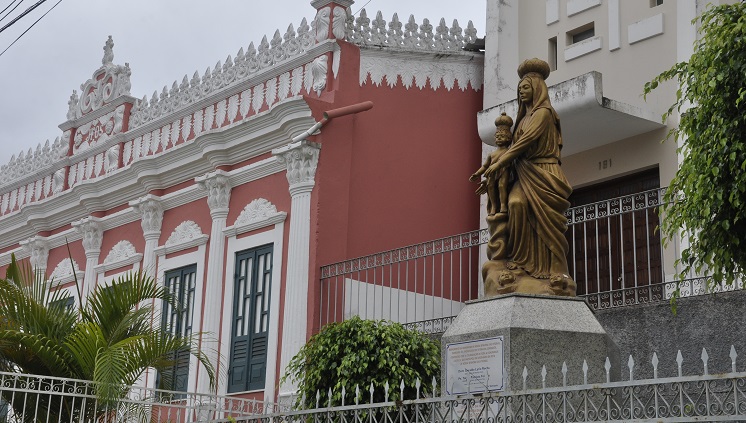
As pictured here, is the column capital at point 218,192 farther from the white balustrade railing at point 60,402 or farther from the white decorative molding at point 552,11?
the white balustrade railing at point 60,402

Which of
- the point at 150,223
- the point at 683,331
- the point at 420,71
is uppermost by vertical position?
the point at 420,71

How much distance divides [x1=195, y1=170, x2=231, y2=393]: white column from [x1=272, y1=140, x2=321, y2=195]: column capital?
5.04 feet

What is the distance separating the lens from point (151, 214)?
56.3 feet

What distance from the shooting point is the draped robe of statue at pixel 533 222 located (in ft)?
26.7

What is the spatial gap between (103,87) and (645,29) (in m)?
9.35

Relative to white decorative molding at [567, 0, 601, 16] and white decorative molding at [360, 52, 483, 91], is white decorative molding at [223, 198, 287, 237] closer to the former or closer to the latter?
white decorative molding at [360, 52, 483, 91]

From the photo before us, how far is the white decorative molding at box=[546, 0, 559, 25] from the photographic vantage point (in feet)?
51.6

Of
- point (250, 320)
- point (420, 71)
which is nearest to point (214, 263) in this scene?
point (250, 320)

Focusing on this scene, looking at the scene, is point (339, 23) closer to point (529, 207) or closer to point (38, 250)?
point (529, 207)

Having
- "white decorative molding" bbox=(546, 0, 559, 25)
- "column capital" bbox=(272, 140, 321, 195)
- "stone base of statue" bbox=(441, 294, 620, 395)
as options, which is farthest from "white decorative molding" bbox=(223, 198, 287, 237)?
"stone base of statue" bbox=(441, 294, 620, 395)

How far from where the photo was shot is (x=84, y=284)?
730 inches

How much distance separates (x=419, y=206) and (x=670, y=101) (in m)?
3.53

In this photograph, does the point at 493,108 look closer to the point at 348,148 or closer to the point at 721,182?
the point at 348,148

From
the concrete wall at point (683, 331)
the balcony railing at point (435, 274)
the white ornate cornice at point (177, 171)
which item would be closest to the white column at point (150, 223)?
the white ornate cornice at point (177, 171)
